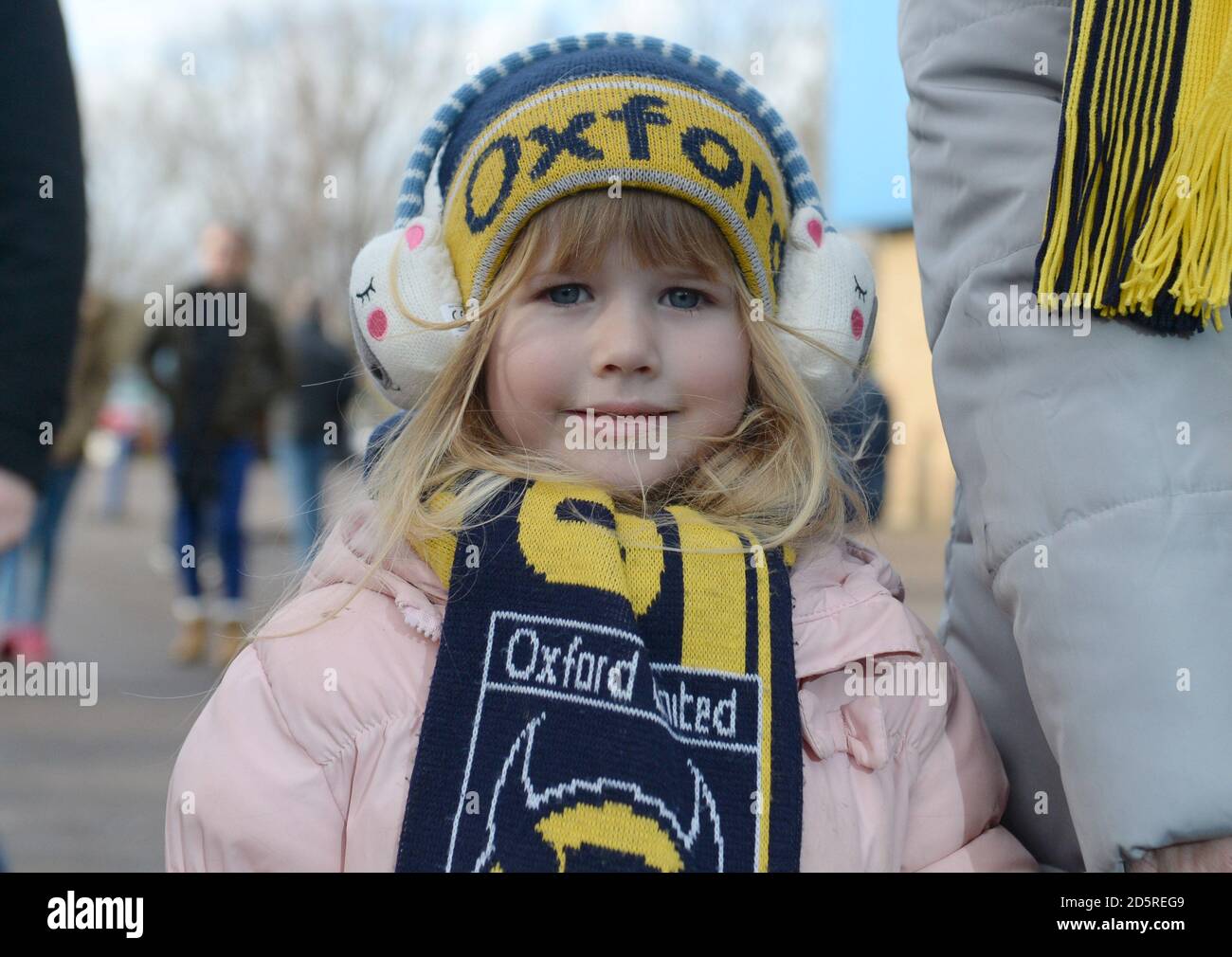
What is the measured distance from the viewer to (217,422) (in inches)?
271

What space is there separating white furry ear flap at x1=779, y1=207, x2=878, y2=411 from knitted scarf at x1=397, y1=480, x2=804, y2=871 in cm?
35

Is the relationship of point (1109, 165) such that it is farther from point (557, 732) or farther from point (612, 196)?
point (557, 732)

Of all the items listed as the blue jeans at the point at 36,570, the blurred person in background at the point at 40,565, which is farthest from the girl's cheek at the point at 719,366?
the blue jeans at the point at 36,570

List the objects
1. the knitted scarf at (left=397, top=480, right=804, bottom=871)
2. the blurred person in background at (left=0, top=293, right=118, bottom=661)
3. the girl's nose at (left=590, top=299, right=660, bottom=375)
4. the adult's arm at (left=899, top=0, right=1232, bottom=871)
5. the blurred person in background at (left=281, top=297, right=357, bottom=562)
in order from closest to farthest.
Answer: the adult's arm at (left=899, top=0, right=1232, bottom=871) < the knitted scarf at (left=397, top=480, right=804, bottom=871) < the girl's nose at (left=590, top=299, right=660, bottom=375) < the blurred person in background at (left=0, top=293, right=118, bottom=661) < the blurred person in background at (left=281, top=297, right=357, bottom=562)

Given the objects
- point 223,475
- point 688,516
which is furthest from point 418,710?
point 223,475

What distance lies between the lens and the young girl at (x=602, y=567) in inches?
65.6

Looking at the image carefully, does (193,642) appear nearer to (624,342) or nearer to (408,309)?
(408,309)

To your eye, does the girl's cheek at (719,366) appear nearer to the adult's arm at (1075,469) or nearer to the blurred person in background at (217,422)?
the adult's arm at (1075,469)

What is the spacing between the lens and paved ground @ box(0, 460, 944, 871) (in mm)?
4062

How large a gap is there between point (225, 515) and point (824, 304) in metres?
5.36

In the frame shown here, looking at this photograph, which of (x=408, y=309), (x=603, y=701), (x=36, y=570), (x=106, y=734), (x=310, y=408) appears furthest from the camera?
(x=310, y=408)

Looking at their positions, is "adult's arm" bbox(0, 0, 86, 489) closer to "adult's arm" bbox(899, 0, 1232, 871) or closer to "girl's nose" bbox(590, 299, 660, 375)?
"girl's nose" bbox(590, 299, 660, 375)

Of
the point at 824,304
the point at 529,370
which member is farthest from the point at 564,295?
the point at 824,304

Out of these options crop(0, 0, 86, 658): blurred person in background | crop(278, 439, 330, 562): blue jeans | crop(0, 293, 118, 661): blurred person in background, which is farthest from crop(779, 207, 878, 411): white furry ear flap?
crop(278, 439, 330, 562): blue jeans
